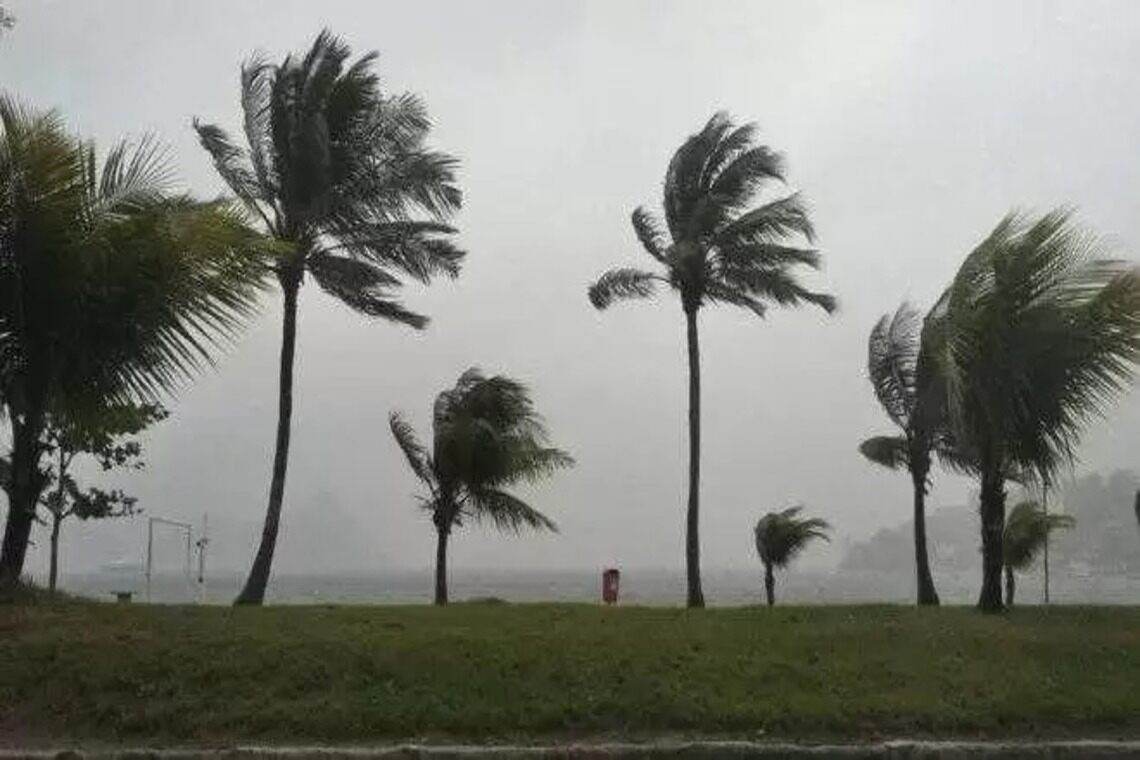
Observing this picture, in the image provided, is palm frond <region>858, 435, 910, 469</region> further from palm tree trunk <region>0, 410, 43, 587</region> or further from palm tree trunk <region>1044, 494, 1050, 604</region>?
palm tree trunk <region>0, 410, 43, 587</region>

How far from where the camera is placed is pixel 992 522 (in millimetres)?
16562

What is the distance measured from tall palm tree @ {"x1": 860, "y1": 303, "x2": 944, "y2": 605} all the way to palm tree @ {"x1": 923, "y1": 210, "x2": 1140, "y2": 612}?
4198 millimetres

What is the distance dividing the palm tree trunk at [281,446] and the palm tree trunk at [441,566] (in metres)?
3.43

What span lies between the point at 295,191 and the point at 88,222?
7700mm

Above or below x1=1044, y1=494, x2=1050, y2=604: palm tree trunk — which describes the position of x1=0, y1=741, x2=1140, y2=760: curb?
below

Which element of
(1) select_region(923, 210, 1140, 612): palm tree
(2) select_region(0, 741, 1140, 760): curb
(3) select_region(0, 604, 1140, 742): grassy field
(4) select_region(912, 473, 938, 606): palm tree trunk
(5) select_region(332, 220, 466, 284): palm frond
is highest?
(5) select_region(332, 220, 466, 284): palm frond

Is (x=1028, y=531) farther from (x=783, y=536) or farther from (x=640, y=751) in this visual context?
(x=640, y=751)

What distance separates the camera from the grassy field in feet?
31.7

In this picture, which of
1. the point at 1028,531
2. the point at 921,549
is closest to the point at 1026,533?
the point at 1028,531

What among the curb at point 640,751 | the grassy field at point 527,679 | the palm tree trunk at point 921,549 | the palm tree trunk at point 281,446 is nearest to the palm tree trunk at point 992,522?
the grassy field at point 527,679

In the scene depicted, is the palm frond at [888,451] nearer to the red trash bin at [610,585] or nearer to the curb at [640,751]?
the red trash bin at [610,585]

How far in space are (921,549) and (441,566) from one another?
30.2 ft

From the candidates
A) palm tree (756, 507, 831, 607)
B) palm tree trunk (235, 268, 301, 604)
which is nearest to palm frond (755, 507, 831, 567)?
palm tree (756, 507, 831, 607)

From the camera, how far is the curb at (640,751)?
8.88m
